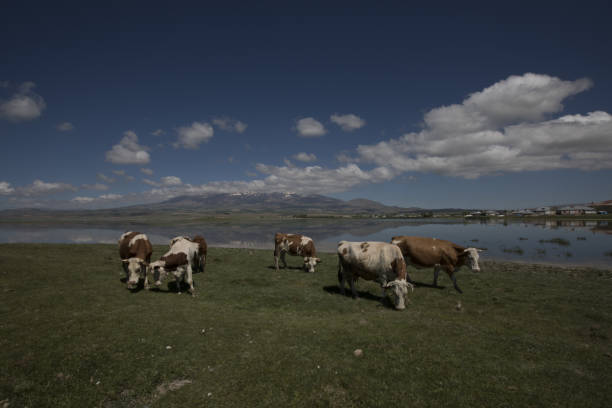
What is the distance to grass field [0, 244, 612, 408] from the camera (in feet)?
18.5

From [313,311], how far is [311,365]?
14.6 feet

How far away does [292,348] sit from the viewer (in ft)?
24.5

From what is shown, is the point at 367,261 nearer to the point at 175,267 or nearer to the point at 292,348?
the point at 292,348

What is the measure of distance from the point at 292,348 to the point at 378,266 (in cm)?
627

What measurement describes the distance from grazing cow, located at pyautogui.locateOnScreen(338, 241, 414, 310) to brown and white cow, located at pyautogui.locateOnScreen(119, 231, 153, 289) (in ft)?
33.2

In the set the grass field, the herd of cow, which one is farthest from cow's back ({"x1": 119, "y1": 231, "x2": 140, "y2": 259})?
the grass field

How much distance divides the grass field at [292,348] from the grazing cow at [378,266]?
901 mm

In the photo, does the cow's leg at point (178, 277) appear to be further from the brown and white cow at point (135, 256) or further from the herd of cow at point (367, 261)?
the brown and white cow at point (135, 256)

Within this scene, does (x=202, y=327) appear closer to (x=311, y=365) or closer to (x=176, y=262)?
(x=311, y=365)

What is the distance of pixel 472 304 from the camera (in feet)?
40.0

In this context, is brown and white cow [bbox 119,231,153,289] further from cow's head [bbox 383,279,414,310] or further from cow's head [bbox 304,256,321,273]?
cow's head [bbox 383,279,414,310]

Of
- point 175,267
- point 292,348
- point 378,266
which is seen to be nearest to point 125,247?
point 175,267

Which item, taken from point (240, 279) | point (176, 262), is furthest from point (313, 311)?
point (176, 262)

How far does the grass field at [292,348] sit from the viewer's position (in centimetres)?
564
